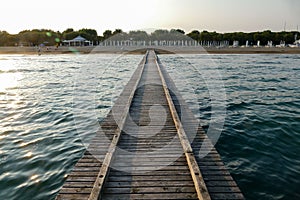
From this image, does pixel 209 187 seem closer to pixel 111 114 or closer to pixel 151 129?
pixel 151 129

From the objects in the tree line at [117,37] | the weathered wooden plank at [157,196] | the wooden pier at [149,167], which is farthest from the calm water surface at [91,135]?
the tree line at [117,37]

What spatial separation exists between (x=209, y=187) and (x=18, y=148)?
599 cm

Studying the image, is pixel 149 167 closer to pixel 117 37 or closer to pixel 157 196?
Answer: pixel 157 196

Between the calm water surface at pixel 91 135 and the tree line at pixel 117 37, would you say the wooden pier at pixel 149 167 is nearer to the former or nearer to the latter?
the calm water surface at pixel 91 135

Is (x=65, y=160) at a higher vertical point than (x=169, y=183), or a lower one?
lower

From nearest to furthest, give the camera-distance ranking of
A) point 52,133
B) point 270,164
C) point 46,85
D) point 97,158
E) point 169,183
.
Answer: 1. point 169,183
2. point 97,158
3. point 270,164
4. point 52,133
5. point 46,85

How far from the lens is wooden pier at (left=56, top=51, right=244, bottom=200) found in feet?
13.1

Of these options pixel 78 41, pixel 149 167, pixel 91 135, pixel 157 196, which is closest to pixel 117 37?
pixel 78 41

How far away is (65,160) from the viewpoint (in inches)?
256

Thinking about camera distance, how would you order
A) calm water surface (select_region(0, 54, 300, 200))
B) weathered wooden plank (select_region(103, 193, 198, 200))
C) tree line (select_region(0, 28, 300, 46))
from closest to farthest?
weathered wooden plank (select_region(103, 193, 198, 200)) → calm water surface (select_region(0, 54, 300, 200)) → tree line (select_region(0, 28, 300, 46))

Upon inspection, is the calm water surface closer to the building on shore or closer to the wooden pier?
the wooden pier

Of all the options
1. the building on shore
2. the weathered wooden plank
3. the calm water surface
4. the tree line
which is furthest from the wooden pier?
the tree line

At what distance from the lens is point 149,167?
4879 millimetres

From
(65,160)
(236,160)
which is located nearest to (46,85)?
(65,160)
